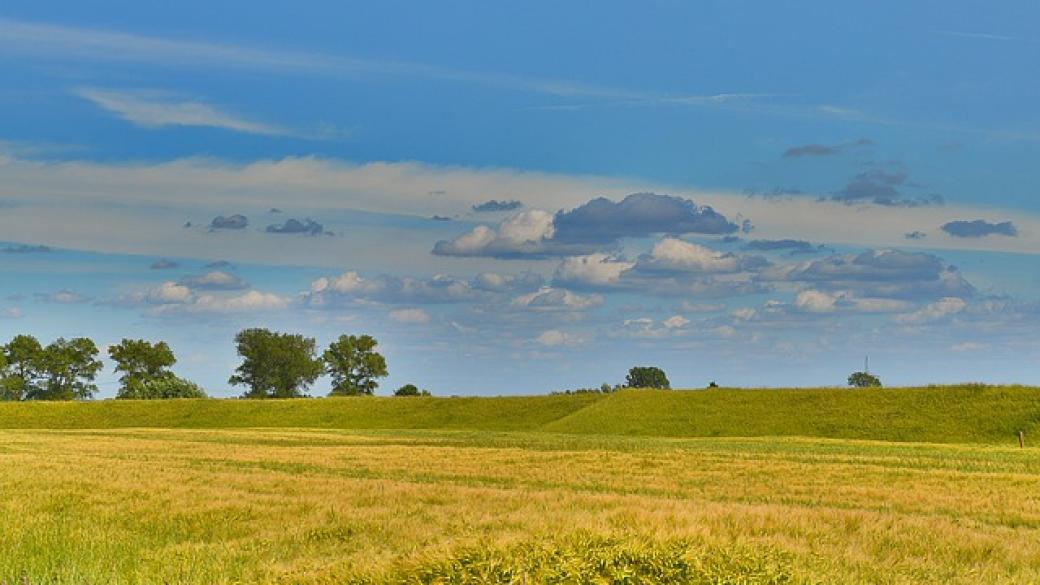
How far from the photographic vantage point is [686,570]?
11633mm

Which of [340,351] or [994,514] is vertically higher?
[340,351]

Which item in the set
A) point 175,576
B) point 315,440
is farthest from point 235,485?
point 315,440

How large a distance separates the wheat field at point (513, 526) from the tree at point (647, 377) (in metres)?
155

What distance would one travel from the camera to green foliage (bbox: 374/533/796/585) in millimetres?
11359

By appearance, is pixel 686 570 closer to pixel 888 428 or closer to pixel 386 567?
pixel 386 567

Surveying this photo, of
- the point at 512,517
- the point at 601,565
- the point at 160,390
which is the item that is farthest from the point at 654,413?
the point at 160,390

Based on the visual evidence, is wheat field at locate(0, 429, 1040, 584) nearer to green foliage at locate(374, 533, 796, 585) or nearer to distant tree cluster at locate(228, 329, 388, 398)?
green foliage at locate(374, 533, 796, 585)

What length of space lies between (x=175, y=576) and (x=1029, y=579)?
471 inches

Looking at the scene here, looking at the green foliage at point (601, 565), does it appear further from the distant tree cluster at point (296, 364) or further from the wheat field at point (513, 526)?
the distant tree cluster at point (296, 364)

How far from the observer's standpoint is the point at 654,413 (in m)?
90.2

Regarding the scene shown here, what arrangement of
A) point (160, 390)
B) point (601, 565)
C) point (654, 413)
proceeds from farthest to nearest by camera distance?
point (160, 390), point (654, 413), point (601, 565)

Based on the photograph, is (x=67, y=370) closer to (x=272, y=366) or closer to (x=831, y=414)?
(x=272, y=366)

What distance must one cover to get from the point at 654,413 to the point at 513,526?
7545cm

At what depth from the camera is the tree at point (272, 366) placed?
578ft
